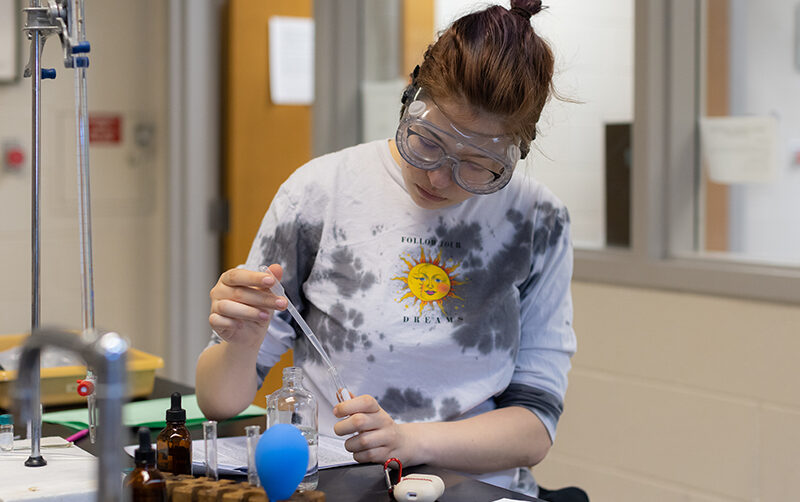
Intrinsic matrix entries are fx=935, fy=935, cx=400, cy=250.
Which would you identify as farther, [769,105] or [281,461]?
[769,105]

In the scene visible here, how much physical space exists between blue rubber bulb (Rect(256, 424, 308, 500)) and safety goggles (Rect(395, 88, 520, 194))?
506mm

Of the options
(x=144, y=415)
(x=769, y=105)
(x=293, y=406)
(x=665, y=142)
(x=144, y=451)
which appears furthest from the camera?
(x=665, y=142)

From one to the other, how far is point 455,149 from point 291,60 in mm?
2660

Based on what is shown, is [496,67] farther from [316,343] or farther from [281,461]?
[281,461]

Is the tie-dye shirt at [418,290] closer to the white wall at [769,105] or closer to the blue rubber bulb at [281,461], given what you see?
the blue rubber bulb at [281,461]

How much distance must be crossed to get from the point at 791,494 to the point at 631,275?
67 cm

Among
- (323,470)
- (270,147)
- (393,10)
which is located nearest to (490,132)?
(323,470)

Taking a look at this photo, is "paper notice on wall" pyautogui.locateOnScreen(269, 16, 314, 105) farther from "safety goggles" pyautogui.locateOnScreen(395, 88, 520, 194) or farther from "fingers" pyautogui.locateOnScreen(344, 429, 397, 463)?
"fingers" pyautogui.locateOnScreen(344, 429, 397, 463)

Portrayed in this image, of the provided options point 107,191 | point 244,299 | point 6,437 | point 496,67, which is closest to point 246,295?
point 244,299

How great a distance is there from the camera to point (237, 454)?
1.33 metres

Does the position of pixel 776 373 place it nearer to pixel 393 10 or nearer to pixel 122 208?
pixel 393 10

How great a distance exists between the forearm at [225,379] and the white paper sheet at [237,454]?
63 millimetres

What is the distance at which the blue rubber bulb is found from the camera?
104cm

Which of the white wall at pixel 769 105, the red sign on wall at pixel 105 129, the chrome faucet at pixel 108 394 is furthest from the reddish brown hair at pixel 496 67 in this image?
the red sign on wall at pixel 105 129
